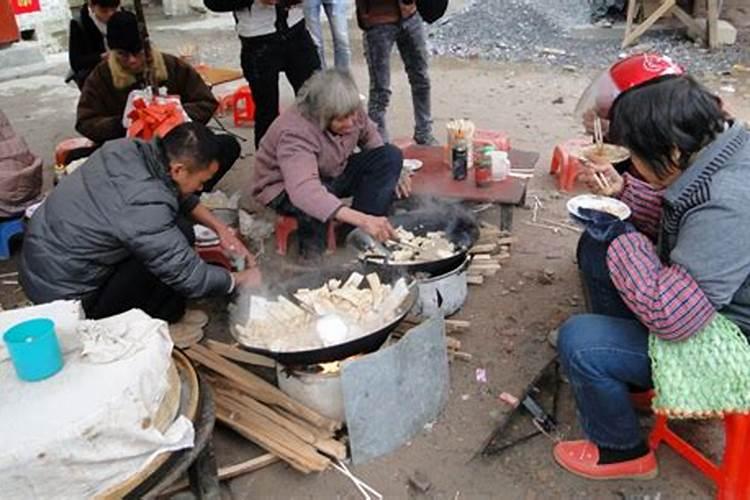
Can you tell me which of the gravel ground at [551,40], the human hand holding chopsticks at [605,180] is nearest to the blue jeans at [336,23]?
the gravel ground at [551,40]

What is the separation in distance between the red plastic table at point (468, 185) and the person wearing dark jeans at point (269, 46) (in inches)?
42.4

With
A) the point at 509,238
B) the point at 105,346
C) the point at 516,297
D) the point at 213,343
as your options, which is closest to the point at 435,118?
the point at 509,238

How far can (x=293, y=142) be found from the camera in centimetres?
368

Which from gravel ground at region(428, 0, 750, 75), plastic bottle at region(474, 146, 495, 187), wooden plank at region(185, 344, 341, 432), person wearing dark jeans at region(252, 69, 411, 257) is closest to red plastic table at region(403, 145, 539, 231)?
plastic bottle at region(474, 146, 495, 187)

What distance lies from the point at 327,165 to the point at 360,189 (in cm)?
26

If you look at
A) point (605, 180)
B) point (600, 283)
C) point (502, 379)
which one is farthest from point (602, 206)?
point (502, 379)

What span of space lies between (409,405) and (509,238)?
1827 millimetres

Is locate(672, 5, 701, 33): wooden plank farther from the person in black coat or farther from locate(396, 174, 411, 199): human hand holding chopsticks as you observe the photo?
A: the person in black coat

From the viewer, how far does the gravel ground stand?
8.54 metres

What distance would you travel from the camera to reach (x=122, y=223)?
9.36 ft

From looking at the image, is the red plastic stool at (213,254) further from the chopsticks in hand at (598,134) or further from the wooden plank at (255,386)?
the chopsticks in hand at (598,134)

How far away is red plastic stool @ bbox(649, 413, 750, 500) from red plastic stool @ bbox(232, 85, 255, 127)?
5305 mm

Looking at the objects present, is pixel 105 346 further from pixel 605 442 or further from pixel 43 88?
pixel 43 88

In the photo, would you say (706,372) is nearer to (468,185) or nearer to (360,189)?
(468,185)
